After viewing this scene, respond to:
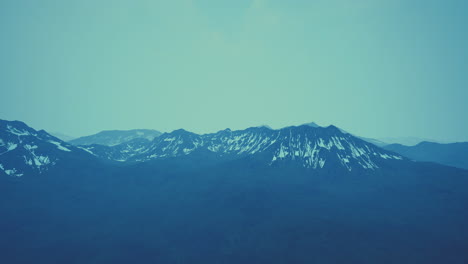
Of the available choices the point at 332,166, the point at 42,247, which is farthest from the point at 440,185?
the point at 42,247

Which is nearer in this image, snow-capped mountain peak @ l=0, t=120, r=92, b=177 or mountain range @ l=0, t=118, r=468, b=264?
mountain range @ l=0, t=118, r=468, b=264

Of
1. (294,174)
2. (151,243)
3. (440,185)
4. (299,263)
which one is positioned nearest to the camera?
(299,263)

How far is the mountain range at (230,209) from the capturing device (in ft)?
302

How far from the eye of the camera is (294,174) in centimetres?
17662

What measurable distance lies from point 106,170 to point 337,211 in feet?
480

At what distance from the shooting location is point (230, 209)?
130 meters

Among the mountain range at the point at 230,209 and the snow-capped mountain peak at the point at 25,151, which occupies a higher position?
the snow-capped mountain peak at the point at 25,151

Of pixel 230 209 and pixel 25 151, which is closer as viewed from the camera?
pixel 230 209

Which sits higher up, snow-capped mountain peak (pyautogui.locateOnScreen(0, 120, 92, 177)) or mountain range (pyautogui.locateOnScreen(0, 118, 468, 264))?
snow-capped mountain peak (pyautogui.locateOnScreen(0, 120, 92, 177))

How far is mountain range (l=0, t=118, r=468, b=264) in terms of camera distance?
91938 millimetres

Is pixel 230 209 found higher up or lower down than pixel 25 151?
lower down

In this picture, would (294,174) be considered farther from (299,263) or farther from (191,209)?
(299,263)

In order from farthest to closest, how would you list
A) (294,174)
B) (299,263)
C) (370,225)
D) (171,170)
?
1. (171,170)
2. (294,174)
3. (370,225)
4. (299,263)

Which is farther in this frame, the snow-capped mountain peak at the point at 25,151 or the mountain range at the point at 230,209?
the snow-capped mountain peak at the point at 25,151
